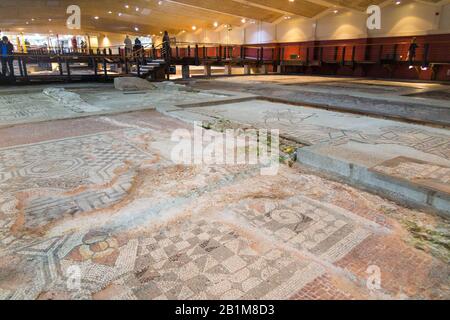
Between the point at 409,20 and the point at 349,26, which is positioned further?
the point at 349,26

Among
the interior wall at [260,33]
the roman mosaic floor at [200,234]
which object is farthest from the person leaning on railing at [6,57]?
the interior wall at [260,33]

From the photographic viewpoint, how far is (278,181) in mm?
3369

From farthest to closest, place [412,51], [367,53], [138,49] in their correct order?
[367,53] < [138,49] < [412,51]

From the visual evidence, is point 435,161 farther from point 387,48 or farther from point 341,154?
point 387,48

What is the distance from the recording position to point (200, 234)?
238 centimetres

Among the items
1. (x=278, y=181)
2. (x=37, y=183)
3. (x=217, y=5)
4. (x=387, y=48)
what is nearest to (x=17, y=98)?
(x=37, y=183)

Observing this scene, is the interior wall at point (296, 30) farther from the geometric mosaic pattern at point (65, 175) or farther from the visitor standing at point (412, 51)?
the geometric mosaic pattern at point (65, 175)

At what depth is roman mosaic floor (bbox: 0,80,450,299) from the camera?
185cm

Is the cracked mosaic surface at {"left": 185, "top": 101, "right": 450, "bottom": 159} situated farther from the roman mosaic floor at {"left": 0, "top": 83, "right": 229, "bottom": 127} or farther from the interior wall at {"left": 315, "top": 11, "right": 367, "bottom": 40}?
the interior wall at {"left": 315, "top": 11, "right": 367, "bottom": 40}

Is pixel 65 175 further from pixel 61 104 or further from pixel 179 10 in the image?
pixel 179 10

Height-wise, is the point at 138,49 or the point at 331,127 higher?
the point at 138,49

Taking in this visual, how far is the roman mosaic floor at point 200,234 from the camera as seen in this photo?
1.85m

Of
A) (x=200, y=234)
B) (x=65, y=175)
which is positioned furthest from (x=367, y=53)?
(x=200, y=234)

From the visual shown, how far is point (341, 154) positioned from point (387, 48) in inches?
747
